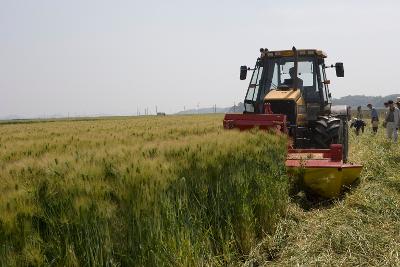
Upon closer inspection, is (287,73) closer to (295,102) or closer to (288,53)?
(288,53)

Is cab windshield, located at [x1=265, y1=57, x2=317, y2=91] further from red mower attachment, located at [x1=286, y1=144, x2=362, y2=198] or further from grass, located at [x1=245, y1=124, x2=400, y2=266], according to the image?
red mower attachment, located at [x1=286, y1=144, x2=362, y2=198]

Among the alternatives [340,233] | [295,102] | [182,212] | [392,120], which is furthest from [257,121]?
[392,120]

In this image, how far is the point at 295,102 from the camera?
8211 mm

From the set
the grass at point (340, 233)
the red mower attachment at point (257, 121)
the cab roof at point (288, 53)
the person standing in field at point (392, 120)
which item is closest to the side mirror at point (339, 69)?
the cab roof at point (288, 53)

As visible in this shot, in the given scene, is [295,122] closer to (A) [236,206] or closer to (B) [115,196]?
(A) [236,206]

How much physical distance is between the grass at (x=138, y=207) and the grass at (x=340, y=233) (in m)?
0.26

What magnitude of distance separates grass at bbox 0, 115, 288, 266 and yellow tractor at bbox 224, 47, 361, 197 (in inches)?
113

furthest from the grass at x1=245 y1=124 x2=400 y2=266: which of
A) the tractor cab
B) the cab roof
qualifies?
the cab roof

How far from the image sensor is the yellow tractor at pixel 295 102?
7.61 m

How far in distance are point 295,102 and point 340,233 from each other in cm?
407

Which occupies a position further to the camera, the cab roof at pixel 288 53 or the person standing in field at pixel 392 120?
the person standing in field at pixel 392 120

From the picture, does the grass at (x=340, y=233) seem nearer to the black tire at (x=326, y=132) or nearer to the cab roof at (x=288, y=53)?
the black tire at (x=326, y=132)

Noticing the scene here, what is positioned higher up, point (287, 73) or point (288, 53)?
point (288, 53)

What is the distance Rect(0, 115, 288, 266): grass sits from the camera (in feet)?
7.80
